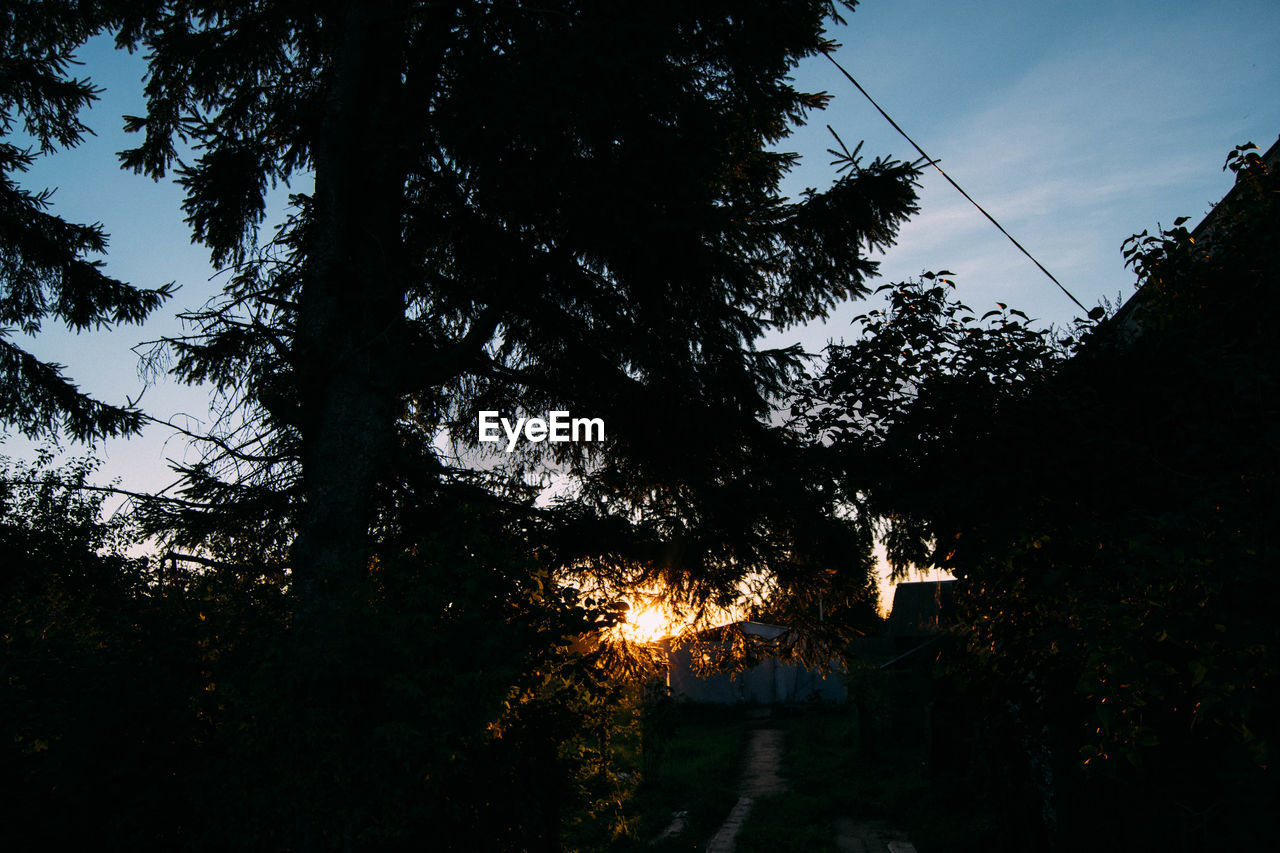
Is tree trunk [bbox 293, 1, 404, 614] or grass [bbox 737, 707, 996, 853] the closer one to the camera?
tree trunk [bbox 293, 1, 404, 614]

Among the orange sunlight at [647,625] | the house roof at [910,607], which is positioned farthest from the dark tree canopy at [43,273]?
the house roof at [910,607]

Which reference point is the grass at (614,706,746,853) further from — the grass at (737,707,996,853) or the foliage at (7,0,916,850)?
the foliage at (7,0,916,850)

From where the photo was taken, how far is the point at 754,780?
63.0ft

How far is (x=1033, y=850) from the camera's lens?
9086 millimetres

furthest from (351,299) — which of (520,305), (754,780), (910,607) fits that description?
(910,607)

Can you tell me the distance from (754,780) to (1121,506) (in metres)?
16.2

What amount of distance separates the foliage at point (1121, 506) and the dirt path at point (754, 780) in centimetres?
609

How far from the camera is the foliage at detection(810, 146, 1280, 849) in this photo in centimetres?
380

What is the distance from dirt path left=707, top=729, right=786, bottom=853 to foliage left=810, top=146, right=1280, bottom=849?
6.09 metres

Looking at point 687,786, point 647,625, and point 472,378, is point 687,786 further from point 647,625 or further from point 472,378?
point 472,378

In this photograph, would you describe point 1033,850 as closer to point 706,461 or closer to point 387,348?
point 706,461

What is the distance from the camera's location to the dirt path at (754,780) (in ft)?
41.0

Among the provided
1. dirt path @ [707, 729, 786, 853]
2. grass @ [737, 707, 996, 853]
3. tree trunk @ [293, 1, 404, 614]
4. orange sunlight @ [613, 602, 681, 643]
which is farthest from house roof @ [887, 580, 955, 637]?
tree trunk @ [293, 1, 404, 614]

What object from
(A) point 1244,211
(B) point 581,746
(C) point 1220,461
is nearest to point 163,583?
(B) point 581,746
